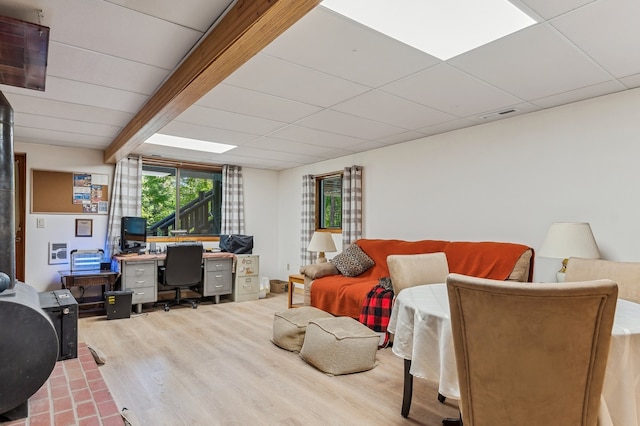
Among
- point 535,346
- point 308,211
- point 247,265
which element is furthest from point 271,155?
point 535,346

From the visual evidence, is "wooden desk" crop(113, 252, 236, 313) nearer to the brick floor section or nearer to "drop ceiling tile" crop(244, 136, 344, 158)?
"drop ceiling tile" crop(244, 136, 344, 158)

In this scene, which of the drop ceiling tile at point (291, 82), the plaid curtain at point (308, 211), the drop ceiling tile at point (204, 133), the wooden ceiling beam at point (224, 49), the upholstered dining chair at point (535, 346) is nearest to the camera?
the upholstered dining chair at point (535, 346)

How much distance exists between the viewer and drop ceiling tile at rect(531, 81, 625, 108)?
2821 millimetres

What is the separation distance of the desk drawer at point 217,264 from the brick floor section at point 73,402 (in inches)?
113

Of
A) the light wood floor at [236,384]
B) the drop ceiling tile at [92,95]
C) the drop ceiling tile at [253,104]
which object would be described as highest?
the drop ceiling tile at [92,95]

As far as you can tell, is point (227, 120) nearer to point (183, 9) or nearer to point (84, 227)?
point (183, 9)

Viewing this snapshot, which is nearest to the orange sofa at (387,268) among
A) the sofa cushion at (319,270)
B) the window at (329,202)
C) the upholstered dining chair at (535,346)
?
the sofa cushion at (319,270)

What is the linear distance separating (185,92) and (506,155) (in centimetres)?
302

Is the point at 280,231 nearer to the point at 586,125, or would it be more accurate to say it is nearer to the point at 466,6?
the point at 586,125

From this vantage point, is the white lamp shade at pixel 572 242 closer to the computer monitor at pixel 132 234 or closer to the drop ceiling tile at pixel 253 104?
the drop ceiling tile at pixel 253 104

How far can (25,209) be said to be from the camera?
4.73 meters

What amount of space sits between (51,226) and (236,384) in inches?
152

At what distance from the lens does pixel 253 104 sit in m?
3.24

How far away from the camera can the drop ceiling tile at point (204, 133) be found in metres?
3.93
